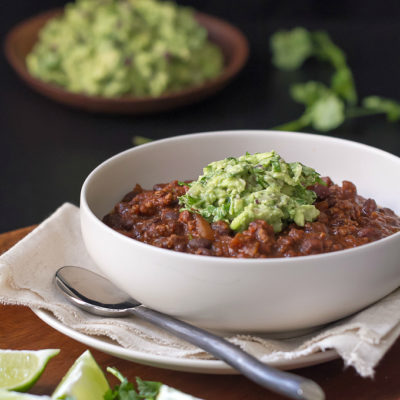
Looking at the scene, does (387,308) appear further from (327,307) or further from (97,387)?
(97,387)

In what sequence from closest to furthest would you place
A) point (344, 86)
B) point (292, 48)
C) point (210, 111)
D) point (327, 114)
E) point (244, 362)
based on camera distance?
point (244, 362), point (327, 114), point (344, 86), point (210, 111), point (292, 48)

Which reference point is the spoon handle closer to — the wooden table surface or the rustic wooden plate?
the wooden table surface

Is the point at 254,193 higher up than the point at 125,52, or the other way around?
the point at 254,193

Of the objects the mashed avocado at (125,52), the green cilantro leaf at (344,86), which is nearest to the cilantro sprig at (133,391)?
the mashed avocado at (125,52)

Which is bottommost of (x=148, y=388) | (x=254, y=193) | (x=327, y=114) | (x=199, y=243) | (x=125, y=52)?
(x=327, y=114)

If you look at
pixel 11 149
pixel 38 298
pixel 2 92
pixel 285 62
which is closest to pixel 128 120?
pixel 11 149

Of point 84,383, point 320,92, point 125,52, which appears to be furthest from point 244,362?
point 125,52

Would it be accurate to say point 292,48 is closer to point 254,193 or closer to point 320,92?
point 320,92
